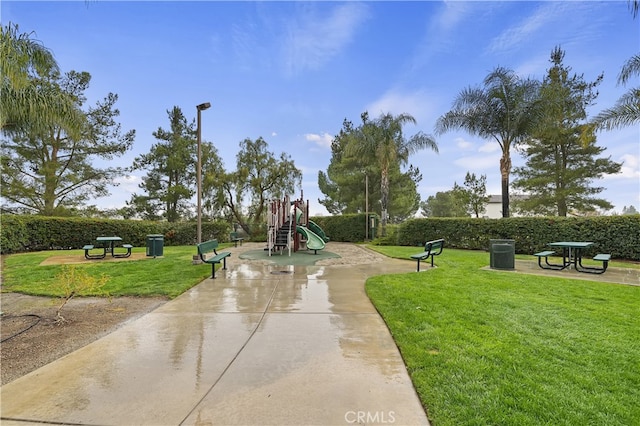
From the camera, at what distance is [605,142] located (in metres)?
22.3

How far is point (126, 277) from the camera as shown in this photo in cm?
748

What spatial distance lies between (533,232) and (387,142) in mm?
10732

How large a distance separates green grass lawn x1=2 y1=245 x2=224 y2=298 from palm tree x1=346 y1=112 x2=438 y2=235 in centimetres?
1481

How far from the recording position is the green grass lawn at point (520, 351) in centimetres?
213

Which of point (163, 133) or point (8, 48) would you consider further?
point (163, 133)

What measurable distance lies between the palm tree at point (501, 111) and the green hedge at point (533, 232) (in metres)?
2.08

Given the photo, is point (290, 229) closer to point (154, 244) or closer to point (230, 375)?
point (154, 244)

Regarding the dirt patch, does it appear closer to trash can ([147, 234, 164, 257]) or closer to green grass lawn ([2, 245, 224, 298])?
green grass lawn ([2, 245, 224, 298])

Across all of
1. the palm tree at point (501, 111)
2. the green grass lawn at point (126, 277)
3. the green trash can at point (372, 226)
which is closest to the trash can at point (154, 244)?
the green grass lawn at point (126, 277)

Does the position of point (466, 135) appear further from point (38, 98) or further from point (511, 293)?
point (38, 98)

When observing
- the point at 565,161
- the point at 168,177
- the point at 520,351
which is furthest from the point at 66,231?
the point at 565,161

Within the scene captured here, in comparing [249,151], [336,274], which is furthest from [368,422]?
[249,151]

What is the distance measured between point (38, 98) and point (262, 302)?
10.9 metres

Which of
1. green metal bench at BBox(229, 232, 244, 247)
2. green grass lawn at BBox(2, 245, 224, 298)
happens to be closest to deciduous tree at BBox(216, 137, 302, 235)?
green metal bench at BBox(229, 232, 244, 247)
